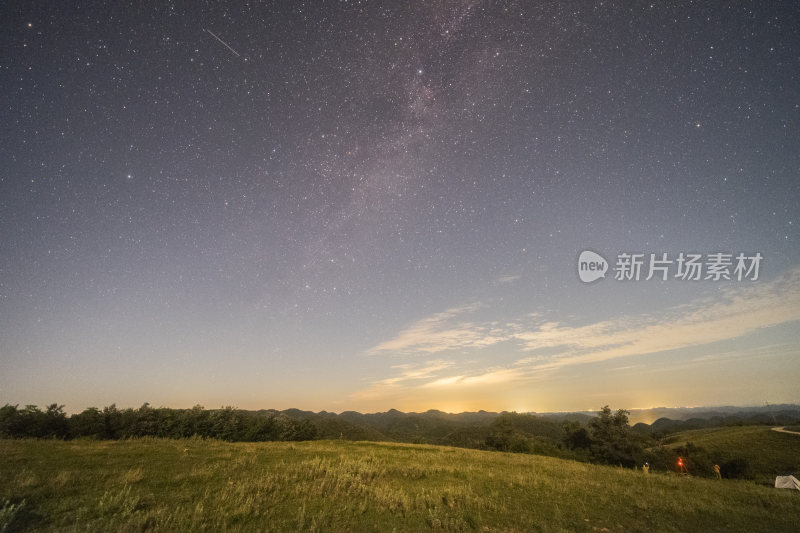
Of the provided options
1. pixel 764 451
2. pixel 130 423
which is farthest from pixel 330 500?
pixel 764 451

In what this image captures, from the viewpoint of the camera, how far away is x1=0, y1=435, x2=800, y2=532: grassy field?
8.75m

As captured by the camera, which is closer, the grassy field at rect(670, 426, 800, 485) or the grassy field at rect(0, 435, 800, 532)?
the grassy field at rect(0, 435, 800, 532)

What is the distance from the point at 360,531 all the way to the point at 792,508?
1899 centimetres

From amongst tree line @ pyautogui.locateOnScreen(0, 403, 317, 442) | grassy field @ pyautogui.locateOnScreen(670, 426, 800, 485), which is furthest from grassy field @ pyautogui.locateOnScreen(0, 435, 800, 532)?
grassy field @ pyautogui.locateOnScreen(670, 426, 800, 485)

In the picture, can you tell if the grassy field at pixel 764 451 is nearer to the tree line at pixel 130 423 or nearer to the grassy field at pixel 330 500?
the grassy field at pixel 330 500

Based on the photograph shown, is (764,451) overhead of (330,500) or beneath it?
beneath

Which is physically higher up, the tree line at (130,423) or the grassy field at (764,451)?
the tree line at (130,423)

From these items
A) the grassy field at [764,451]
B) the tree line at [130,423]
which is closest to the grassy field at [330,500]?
the tree line at [130,423]

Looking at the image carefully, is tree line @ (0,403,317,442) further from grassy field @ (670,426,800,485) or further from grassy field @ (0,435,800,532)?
grassy field @ (670,426,800,485)

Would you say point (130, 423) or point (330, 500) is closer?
point (330, 500)

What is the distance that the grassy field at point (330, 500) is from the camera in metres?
8.75

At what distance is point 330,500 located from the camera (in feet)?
37.0

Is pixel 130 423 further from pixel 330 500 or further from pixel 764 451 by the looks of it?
pixel 764 451

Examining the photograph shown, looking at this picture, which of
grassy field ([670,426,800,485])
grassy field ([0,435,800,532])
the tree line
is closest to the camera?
grassy field ([0,435,800,532])
